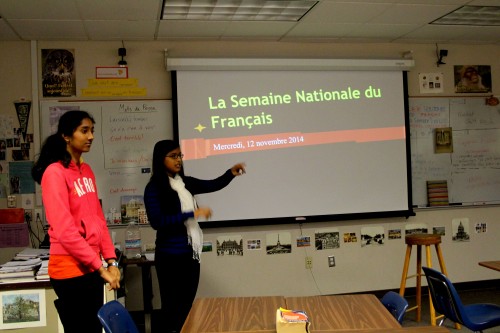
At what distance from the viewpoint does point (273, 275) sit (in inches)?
202

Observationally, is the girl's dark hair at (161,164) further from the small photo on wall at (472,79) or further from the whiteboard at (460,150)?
the small photo on wall at (472,79)

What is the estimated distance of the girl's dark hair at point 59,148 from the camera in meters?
2.29

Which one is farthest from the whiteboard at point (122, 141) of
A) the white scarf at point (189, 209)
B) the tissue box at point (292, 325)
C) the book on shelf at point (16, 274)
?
the tissue box at point (292, 325)

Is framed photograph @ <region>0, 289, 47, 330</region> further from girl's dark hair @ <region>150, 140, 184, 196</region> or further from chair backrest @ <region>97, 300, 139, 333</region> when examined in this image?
chair backrest @ <region>97, 300, 139, 333</region>

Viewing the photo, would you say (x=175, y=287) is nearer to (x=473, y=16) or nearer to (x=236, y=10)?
(x=236, y=10)

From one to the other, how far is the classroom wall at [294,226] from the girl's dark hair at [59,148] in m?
2.62

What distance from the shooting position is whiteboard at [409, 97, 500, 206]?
17.9 feet

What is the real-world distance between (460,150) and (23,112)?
444 centimetres

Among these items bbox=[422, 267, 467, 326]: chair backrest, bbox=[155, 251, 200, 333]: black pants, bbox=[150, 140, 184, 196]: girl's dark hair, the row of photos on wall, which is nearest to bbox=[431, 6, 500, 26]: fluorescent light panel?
the row of photos on wall

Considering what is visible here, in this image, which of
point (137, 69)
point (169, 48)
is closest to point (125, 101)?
point (137, 69)

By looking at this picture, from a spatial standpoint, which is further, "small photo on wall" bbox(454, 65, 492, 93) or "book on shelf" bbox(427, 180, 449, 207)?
"small photo on wall" bbox(454, 65, 492, 93)

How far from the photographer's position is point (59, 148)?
231 cm

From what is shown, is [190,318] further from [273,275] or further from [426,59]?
[426,59]

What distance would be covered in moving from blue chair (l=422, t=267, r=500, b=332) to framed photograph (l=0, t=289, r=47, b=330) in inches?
99.9
